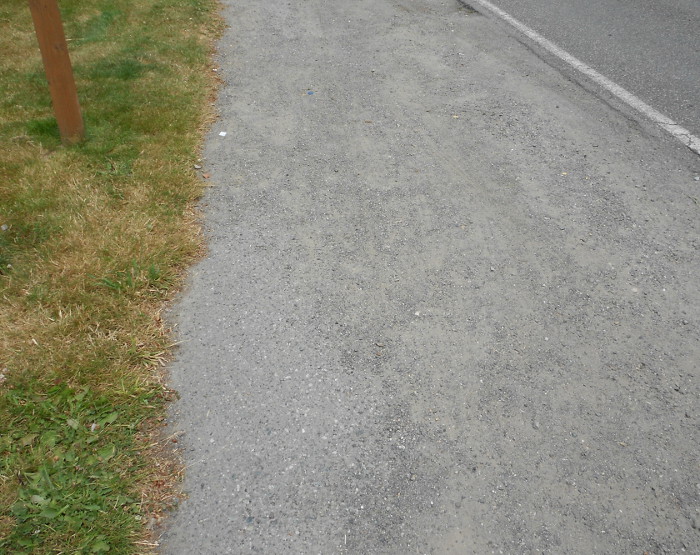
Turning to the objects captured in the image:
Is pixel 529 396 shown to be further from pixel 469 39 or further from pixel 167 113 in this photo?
pixel 469 39

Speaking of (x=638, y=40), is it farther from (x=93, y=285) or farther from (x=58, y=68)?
(x=93, y=285)

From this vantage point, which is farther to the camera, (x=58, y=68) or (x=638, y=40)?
(x=638, y=40)

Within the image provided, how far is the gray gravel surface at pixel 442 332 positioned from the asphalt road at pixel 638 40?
0.61 metres

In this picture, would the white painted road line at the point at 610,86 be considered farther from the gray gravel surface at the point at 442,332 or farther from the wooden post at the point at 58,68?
the wooden post at the point at 58,68

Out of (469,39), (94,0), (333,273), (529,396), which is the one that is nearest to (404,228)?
(333,273)

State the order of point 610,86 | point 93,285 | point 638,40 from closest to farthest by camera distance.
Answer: point 93,285 < point 610,86 < point 638,40

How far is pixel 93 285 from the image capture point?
3.38 m

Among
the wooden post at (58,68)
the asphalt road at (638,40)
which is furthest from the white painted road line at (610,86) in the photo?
the wooden post at (58,68)

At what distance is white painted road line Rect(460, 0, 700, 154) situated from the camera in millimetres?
4805

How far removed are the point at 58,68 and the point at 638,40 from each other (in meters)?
5.97

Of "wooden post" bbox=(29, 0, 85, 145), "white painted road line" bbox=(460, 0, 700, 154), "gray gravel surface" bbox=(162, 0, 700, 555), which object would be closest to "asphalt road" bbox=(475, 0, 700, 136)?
"white painted road line" bbox=(460, 0, 700, 154)

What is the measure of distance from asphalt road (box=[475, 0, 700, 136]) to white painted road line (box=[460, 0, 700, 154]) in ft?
0.23

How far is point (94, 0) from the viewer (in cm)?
771

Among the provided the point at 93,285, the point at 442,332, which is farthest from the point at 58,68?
the point at 442,332
